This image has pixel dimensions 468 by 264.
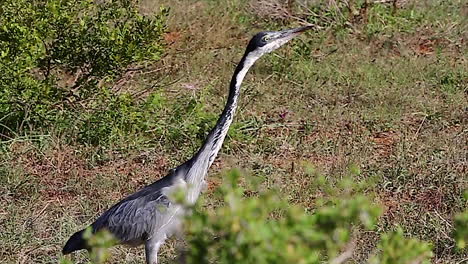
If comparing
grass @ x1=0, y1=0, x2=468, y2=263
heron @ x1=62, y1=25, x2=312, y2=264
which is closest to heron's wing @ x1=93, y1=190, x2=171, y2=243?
heron @ x1=62, y1=25, x2=312, y2=264

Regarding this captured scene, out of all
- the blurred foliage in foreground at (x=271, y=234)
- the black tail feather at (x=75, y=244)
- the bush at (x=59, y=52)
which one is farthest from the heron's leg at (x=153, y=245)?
the blurred foliage in foreground at (x=271, y=234)

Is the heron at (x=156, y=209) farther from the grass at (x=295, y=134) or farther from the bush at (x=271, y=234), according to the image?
the bush at (x=271, y=234)

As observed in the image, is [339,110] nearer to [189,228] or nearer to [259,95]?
[259,95]

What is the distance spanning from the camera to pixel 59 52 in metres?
6.61

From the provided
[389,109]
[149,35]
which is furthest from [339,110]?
[149,35]

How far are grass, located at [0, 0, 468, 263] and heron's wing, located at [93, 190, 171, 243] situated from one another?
0.47 m

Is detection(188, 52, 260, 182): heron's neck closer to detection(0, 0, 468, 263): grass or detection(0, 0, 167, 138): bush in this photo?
detection(0, 0, 468, 263): grass

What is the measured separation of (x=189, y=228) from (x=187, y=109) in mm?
5202

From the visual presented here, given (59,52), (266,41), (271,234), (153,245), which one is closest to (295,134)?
(59,52)

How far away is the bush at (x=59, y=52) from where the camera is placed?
6.10 m

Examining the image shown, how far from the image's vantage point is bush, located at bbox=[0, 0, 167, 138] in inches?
240

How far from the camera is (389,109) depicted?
25.0 feet

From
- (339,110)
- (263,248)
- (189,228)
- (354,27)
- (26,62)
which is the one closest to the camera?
(263,248)

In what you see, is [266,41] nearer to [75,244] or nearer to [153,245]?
[153,245]
